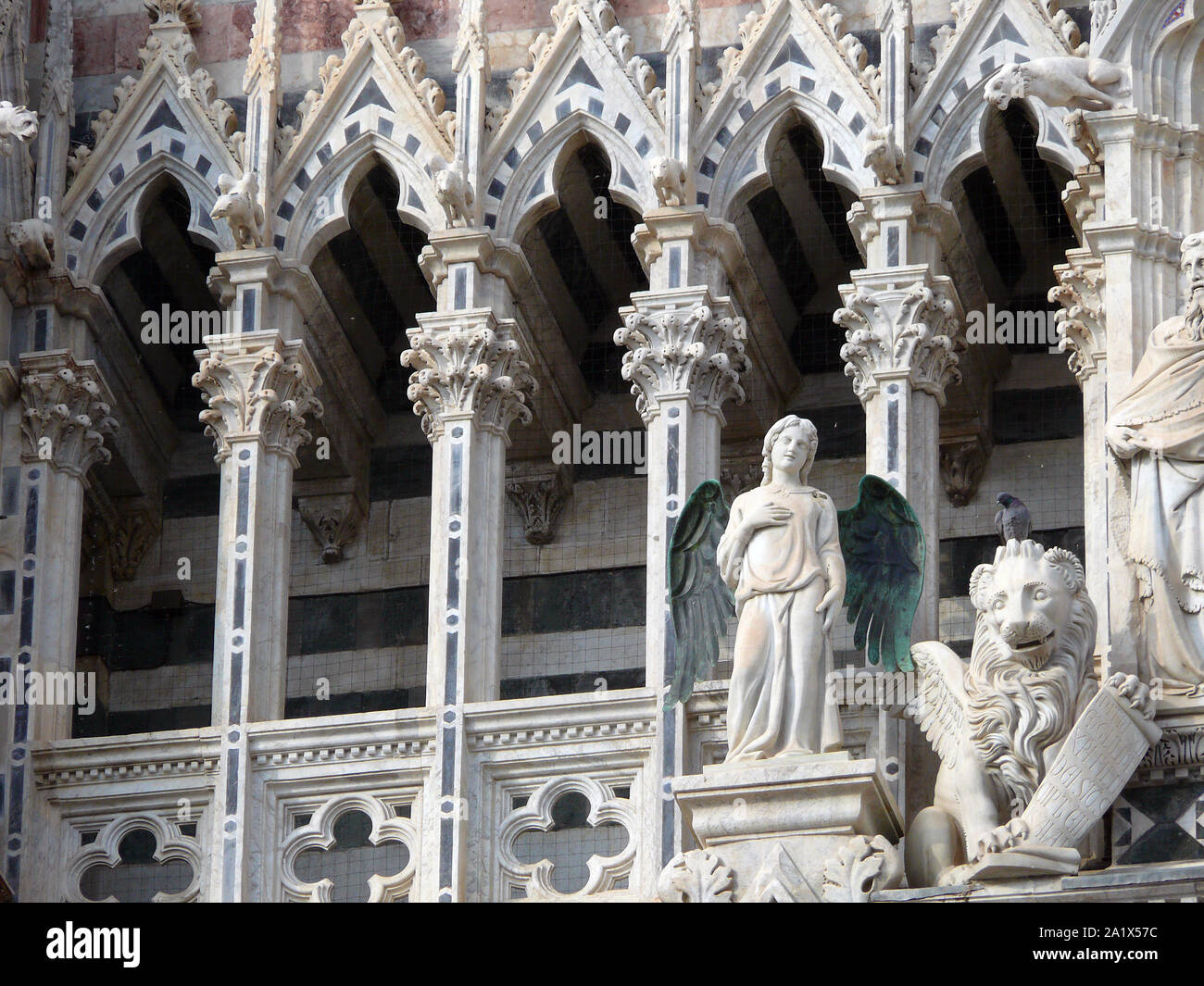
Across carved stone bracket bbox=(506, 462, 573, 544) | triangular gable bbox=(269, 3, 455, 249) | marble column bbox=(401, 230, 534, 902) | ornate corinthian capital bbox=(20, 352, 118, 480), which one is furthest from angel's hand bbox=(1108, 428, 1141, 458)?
ornate corinthian capital bbox=(20, 352, 118, 480)

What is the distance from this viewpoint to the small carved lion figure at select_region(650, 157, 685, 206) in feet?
81.9

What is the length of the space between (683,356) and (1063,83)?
245 cm

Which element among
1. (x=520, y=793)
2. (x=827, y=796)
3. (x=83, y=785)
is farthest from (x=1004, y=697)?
(x=83, y=785)

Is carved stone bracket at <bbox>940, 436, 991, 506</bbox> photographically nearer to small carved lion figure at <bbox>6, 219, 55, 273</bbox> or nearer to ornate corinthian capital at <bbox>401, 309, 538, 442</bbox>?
ornate corinthian capital at <bbox>401, 309, 538, 442</bbox>

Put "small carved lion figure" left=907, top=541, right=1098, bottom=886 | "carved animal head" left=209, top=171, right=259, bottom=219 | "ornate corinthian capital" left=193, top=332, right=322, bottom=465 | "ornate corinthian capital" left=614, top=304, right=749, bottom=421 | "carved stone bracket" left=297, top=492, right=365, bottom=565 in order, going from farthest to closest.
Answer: "carved stone bracket" left=297, top=492, right=365, bottom=565
"carved animal head" left=209, top=171, right=259, bottom=219
"ornate corinthian capital" left=193, top=332, right=322, bottom=465
"ornate corinthian capital" left=614, top=304, right=749, bottom=421
"small carved lion figure" left=907, top=541, right=1098, bottom=886

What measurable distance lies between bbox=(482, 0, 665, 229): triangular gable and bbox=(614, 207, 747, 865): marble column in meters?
0.47

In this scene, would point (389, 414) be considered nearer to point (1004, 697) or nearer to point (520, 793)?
point (520, 793)

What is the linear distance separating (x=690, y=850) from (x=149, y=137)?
18.5 ft

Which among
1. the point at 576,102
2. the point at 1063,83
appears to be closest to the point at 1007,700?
the point at 1063,83

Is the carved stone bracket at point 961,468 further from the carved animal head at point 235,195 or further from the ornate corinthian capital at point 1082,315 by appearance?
the carved animal head at point 235,195

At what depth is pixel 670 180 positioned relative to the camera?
24969 millimetres

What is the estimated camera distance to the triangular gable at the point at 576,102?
25.3 m

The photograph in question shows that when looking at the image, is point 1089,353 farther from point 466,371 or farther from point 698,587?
point 466,371

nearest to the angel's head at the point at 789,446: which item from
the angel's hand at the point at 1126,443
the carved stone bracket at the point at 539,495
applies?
the angel's hand at the point at 1126,443
